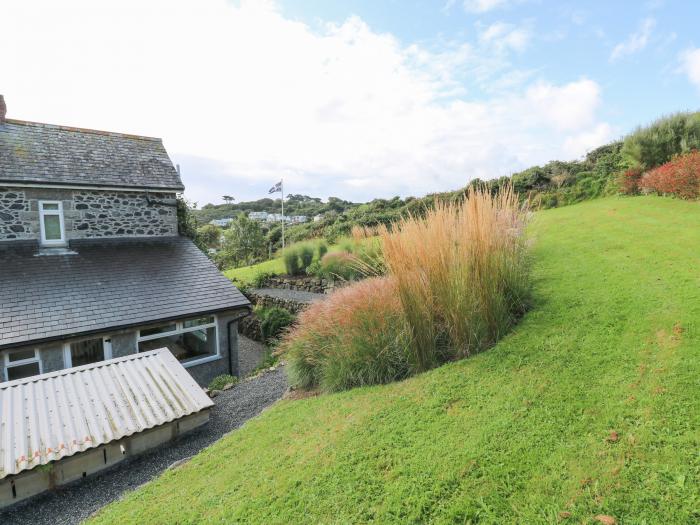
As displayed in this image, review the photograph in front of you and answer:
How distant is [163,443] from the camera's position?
4.73 metres

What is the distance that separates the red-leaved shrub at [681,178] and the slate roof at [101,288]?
1187 centimetres

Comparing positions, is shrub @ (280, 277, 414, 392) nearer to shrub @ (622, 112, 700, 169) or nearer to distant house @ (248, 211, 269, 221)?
shrub @ (622, 112, 700, 169)

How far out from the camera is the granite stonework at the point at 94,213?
8461mm

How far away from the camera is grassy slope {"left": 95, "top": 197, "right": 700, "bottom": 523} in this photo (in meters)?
2.03

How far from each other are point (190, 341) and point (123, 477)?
5125 millimetres

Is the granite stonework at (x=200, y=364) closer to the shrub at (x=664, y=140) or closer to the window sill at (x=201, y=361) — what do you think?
the window sill at (x=201, y=361)

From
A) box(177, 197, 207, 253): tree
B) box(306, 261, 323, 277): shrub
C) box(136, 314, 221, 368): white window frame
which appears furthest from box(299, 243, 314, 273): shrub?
box(136, 314, 221, 368): white window frame

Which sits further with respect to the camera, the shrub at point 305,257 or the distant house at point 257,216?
the distant house at point 257,216

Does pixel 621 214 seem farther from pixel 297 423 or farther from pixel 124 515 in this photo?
pixel 124 515

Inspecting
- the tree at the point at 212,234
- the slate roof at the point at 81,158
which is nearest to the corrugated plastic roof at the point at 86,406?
the slate roof at the point at 81,158

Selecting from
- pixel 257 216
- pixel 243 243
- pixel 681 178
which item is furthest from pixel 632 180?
pixel 257 216

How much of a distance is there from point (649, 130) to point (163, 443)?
16422 mm

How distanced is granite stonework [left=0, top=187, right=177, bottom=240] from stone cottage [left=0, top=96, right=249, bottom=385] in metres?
0.02

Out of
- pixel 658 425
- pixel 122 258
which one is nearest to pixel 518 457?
pixel 658 425
